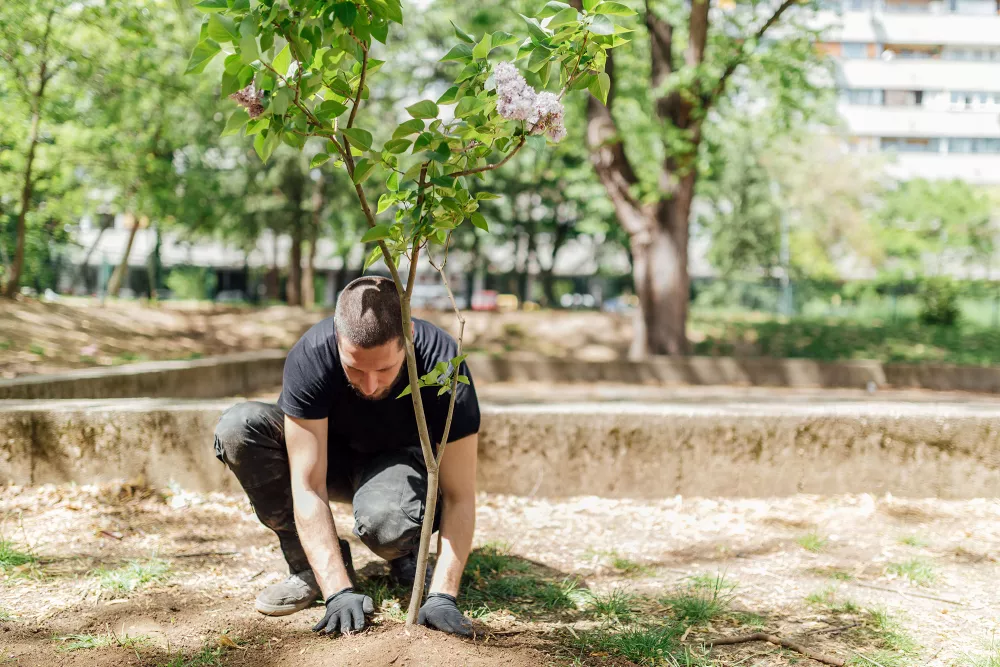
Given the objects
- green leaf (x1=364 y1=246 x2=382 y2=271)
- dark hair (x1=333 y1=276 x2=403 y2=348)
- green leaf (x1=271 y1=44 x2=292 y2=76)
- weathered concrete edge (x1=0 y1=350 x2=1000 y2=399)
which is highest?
green leaf (x1=271 y1=44 x2=292 y2=76)

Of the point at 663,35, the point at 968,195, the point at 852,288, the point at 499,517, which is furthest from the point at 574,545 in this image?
the point at 968,195

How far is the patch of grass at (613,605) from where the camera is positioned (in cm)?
276

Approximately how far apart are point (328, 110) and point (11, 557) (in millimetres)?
2208

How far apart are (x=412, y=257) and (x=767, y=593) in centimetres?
196

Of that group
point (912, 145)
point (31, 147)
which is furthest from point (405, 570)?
point (912, 145)

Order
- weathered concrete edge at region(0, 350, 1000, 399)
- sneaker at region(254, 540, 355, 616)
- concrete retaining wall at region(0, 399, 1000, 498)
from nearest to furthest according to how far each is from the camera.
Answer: sneaker at region(254, 540, 355, 616) < concrete retaining wall at region(0, 399, 1000, 498) < weathered concrete edge at region(0, 350, 1000, 399)

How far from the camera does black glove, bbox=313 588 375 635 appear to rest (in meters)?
2.41

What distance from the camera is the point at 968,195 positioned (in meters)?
33.4

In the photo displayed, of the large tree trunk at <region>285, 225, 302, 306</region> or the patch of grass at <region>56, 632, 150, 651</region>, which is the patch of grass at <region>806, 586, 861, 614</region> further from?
the large tree trunk at <region>285, 225, 302, 306</region>

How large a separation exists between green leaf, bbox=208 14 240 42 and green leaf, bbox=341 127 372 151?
1.08 ft

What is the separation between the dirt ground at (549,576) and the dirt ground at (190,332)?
434 cm

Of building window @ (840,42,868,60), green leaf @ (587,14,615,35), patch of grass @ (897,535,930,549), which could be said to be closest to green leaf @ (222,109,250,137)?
green leaf @ (587,14,615,35)

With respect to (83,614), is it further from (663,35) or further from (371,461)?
(663,35)

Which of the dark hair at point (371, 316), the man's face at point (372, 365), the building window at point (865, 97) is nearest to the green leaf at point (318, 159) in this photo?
the dark hair at point (371, 316)
